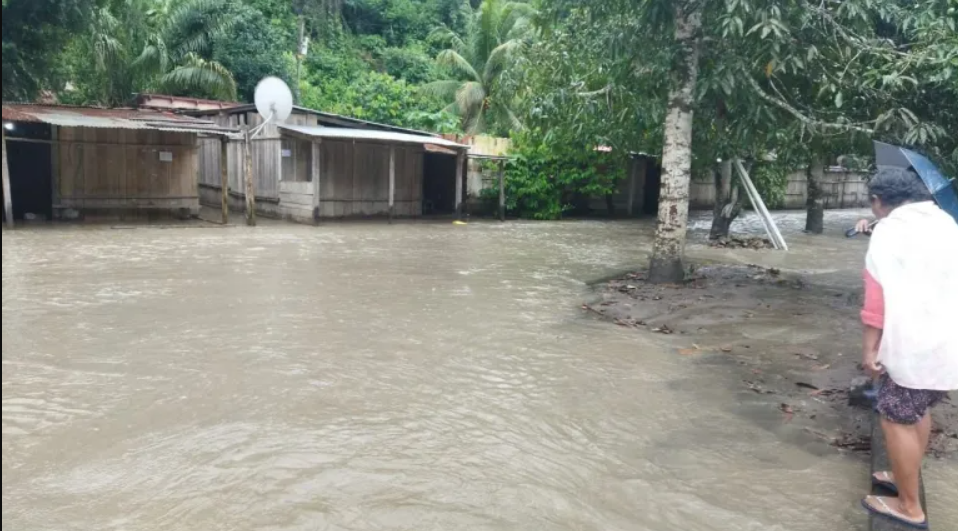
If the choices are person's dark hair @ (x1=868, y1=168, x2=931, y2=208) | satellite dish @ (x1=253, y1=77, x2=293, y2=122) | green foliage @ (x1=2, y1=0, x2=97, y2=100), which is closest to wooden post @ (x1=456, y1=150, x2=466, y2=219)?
satellite dish @ (x1=253, y1=77, x2=293, y2=122)

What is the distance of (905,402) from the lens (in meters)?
3.08

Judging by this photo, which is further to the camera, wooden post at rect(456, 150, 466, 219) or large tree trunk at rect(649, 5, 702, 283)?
wooden post at rect(456, 150, 466, 219)

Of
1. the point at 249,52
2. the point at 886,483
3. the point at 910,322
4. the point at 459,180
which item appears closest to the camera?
the point at 910,322

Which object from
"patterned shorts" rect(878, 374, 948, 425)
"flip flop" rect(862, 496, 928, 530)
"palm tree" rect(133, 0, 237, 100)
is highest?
"palm tree" rect(133, 0, 237, 100)

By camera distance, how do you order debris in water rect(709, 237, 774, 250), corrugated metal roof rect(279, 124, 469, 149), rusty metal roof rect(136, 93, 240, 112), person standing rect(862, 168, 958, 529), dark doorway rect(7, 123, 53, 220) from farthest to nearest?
rusty metal roof rect(136, 93, 240, 112), corrugated metal roof rect(279, 124, 469, 149), dark doorway rect(7, 123, 53, 220), debris in water rect(709, 237, 774, 250), person standing rect(862, 168, 958, 529)

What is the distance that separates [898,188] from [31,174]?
1624 centimetres

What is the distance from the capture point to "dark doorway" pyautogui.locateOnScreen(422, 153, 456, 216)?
19.8m

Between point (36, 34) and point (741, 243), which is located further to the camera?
point (741, 243)

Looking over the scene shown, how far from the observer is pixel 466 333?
6883 mm

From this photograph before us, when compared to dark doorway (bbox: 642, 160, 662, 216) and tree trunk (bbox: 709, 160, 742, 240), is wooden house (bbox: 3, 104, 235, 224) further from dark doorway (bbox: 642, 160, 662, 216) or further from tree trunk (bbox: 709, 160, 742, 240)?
dark doorway (bbox: 642, 160, 662, 216)

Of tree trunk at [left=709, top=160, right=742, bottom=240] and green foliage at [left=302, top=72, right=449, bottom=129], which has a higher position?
green foliage at [left=302, top=72, right=449, bottom=129]

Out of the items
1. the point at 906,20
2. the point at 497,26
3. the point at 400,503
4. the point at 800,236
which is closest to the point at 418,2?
the point at 497,26

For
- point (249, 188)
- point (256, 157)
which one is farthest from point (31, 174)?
point (256, 157)

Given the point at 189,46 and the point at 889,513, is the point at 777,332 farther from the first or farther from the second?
the point at 189,46
